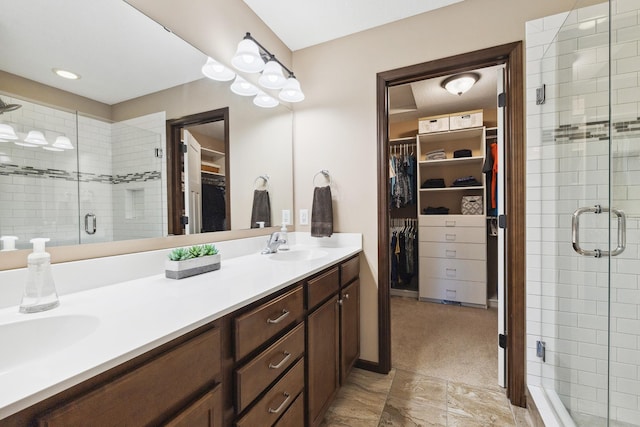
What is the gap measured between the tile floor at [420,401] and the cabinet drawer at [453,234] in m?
1.34

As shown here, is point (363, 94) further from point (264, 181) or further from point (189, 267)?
point (189, 267)

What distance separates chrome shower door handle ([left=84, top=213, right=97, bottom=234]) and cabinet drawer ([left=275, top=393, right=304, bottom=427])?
38.7 inches

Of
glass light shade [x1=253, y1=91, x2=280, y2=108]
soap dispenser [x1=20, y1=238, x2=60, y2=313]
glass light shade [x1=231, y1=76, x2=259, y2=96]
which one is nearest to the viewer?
soap dispenser [x1=20, y1=238, x2=60, y2=313]

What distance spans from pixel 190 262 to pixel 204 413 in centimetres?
62

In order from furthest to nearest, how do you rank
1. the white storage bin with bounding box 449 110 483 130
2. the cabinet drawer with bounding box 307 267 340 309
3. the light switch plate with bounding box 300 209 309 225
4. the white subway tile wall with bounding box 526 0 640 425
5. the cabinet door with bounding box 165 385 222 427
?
1. the white storage bin with bounding box 449 110 483 130
2. the light switch plate with bounding box 300 209 309 225
3. the white subway tile wall with bounding box 526 0 640 425
4. the cabinet drawer with bounding box 307 267 340 309
5. the cabinet door with bounding box 165 385 222 427

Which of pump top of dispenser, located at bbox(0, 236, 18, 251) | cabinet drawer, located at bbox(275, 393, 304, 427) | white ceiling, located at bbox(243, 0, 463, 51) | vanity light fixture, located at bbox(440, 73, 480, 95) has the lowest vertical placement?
cabinet drawer, located at bbox(275, 393, 304, 427)

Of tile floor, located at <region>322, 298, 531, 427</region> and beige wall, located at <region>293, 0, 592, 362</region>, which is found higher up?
beige wall, located at <region>293, 0, 592, 362</region>

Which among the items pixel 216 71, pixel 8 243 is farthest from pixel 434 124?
pixel 8 243

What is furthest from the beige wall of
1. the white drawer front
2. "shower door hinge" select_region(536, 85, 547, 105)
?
the white drawer front

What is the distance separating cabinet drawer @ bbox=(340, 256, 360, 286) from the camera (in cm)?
164

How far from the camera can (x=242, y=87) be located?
5.81 feet

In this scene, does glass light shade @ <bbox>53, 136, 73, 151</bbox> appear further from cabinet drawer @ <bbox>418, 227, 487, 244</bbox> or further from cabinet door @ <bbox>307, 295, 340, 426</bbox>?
cabinet drawer @ <bbox>418, 227, 487, 244</bbox>

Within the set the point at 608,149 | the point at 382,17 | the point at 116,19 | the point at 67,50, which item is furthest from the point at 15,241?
the point at 608,149

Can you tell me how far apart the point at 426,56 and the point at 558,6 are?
682mm
